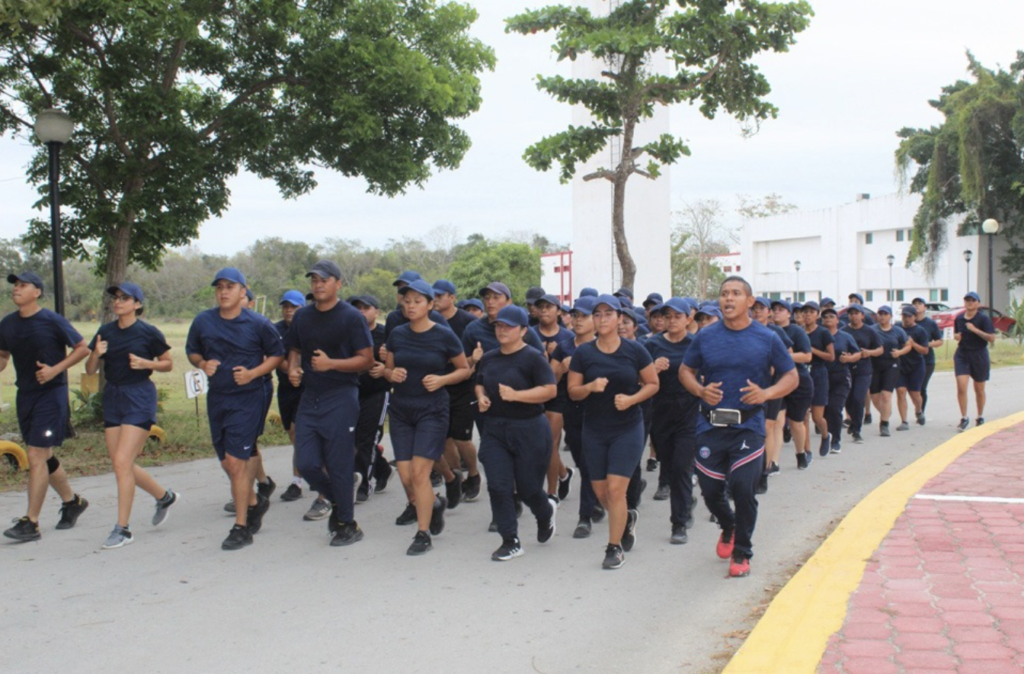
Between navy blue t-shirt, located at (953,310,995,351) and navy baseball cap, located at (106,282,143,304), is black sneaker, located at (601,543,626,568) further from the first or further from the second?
navy blue t-shirt, located at (953,310,995,351)

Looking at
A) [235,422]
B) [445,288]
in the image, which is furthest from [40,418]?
[445,288]

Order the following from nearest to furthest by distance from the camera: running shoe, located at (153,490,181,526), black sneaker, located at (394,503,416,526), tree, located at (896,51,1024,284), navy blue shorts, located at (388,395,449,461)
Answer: navy blue shorts, located at (388,395,449,461)
running shoe, located at (153,490,181,526)
black sneaker, located at (394,503,416,526)
tree, located at (896,51,1024,284)

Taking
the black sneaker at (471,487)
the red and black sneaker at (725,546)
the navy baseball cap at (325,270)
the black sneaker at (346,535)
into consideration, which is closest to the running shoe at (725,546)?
the red and black sneaker at (725,546)

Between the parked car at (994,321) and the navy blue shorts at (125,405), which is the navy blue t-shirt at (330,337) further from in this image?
the parked car at (994,321)

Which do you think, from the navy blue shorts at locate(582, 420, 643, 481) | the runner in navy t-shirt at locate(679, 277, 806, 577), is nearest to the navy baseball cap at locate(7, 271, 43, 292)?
the navy blue shorts at locate(582, 420, 643, 481)

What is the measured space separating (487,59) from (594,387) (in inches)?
339

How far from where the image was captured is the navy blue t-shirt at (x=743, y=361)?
6145mm

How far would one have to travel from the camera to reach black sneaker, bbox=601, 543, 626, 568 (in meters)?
6.35

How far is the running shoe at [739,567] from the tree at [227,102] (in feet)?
25.4

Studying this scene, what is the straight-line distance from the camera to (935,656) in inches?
176

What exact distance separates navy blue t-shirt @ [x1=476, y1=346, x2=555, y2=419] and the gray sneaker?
80.2 inches

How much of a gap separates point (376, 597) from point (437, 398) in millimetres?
1650

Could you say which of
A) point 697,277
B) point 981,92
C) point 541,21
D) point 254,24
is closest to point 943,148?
point 981,92

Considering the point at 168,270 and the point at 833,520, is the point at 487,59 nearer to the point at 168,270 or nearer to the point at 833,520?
the point at 833,520
